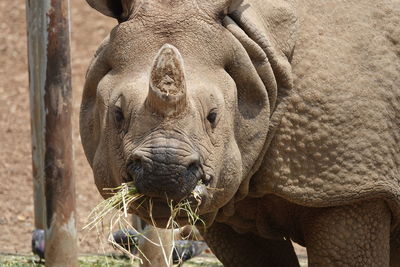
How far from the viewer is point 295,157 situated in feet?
20.2

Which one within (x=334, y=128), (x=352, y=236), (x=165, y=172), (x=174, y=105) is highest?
(x=174, y=105)

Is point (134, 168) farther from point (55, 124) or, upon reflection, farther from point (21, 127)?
point (21, 127)

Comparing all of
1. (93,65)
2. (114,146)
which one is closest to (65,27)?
(93,65)

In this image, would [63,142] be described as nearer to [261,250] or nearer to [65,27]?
[65,27]

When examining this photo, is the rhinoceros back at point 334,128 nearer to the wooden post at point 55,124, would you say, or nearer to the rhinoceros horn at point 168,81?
the rhinoceros horn at point 168,81

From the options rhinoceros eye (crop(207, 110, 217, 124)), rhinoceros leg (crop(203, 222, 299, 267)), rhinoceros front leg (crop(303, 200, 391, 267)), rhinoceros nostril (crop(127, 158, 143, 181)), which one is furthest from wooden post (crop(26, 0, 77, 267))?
rhinoceros nostril (crop(127, 158, 143, 181))

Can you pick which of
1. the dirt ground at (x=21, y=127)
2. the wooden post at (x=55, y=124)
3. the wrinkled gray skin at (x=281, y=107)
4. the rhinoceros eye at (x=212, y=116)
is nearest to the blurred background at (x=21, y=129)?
the dirt ground at (x=21, y=127)

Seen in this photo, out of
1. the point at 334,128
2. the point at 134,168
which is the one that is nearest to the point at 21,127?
the point at 334,128

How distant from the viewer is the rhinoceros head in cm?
543

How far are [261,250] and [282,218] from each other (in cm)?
78

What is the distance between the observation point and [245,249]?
718 cm

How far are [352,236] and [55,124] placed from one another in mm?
2878

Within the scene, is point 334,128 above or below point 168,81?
below

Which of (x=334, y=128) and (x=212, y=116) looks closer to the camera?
(x=212, y=116)
